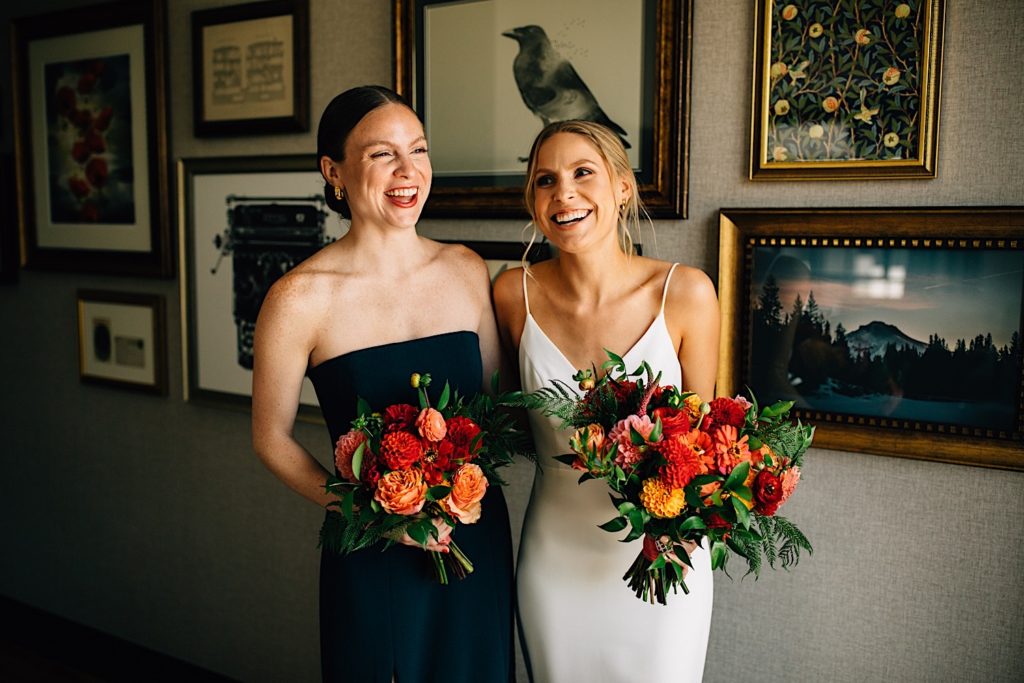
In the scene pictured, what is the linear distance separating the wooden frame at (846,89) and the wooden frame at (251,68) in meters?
1.59

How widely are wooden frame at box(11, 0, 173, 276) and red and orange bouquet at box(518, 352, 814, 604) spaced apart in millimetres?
2336

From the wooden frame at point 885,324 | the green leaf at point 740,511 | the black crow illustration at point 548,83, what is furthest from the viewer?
the black crow illustration at point 548,83

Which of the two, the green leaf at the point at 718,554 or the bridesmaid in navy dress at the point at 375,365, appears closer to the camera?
the green leaf at the point at 718,554

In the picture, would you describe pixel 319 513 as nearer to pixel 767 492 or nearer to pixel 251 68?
pixel 251 68

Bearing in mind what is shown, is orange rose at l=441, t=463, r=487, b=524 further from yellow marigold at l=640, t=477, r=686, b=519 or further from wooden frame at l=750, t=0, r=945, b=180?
wooden frame at l=750, t=0, r=945, b=180

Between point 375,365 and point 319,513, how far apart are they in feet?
4.65

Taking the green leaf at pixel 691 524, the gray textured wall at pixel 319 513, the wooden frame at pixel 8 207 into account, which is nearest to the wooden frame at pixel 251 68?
the gray textured wall at pixel 319 513

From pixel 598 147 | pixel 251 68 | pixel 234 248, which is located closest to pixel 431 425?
pixel 598 147

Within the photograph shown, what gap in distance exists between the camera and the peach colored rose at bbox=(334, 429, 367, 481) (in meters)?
1.70

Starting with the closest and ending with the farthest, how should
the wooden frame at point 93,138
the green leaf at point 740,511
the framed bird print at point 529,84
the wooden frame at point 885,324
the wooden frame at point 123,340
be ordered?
1. the green leaf at point 740,511
2. the wooden frame at point 885,324
3. the framed bird print at point 529,84
4. the wooden frame at point 93,138
5. the wooden frame at point 123,340

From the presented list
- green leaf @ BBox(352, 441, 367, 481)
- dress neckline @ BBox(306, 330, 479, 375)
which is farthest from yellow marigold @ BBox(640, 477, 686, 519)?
dress neckline @ BBox(306, 330, 479, 375)

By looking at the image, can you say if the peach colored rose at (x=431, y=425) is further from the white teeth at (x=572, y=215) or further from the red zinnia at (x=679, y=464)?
the white teeth at (x=572, y=215)

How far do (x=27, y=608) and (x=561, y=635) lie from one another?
3.22 meters

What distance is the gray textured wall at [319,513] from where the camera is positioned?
6.65 feet
